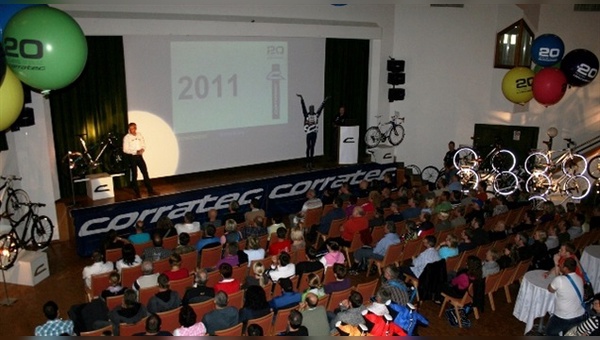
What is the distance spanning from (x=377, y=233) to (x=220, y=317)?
13.1 ft

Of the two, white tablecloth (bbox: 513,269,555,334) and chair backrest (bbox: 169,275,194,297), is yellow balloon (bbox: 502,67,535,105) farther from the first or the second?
chair backrest (bbox: 169,275,194,297)

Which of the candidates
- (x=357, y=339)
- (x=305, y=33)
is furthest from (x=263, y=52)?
(x=357, y=339)

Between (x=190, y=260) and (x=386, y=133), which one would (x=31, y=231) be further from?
(x=386, y=133)

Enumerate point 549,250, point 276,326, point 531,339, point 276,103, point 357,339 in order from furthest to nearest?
point 276,103 < point 549,250 < point 276,326 < point 357,339 < point 531,339

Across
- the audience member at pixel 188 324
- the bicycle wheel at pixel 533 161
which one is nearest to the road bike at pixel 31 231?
the audience member at pixel 188 324

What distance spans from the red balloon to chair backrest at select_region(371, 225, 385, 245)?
361 centimetres

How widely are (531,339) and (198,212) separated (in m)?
10.0

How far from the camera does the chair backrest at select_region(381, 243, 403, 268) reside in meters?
8.07

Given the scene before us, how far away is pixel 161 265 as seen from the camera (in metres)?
7.41

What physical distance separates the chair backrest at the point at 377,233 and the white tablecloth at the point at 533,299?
8.17 feet

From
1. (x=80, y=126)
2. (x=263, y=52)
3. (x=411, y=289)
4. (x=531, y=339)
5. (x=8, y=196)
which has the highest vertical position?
(x=263, y=52)

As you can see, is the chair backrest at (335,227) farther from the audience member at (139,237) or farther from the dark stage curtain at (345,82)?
the dark stage curtain at (345,82)

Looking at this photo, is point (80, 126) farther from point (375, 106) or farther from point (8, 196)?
point (375, 106)

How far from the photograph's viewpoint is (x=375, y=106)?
14.6 meters
